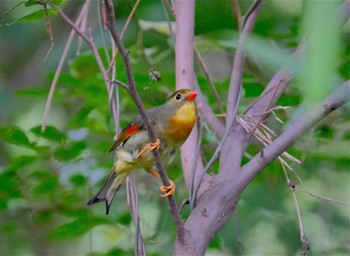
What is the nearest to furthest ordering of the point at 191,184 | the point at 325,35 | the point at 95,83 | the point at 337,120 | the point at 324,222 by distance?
the point at 325,35
the point at 191,184
the point at 95,83
the point at 337,120
the point at 324,222

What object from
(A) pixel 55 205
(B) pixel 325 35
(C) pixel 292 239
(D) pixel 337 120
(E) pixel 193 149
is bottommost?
(C) pixel 292 239

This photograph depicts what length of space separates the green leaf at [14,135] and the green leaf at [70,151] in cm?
14

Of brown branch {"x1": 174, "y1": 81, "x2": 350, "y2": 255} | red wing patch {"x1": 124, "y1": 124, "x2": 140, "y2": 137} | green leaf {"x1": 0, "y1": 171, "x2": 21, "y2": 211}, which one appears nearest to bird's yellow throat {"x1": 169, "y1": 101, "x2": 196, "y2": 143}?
red wing patch {"x1": 124, "y1": 124, "x2": 140, "y2": 137}

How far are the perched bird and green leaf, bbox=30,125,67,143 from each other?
0.34 meters

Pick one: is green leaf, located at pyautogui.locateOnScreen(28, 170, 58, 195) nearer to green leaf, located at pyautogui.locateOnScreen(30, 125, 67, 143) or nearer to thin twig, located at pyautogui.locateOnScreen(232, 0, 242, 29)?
green leaf, located at pyautogui.locateOnScreen(30, 125, 67, 143)

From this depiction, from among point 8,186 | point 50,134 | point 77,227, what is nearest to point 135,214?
point 77,227

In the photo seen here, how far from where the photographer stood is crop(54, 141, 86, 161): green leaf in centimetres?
253

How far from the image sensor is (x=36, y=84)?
3742 millimetres

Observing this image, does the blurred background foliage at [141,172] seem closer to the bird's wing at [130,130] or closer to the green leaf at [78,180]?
the green leaf at [78,180]

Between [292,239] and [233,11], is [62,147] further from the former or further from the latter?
[292,239]

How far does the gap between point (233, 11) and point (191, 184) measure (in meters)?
0.94

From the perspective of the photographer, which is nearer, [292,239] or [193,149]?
[193,149]

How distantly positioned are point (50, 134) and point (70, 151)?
4.2 inches

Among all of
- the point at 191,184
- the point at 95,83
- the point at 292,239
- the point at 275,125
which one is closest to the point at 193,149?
the point at 191,184
